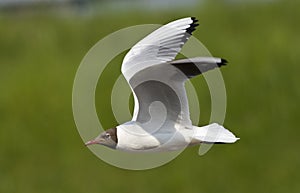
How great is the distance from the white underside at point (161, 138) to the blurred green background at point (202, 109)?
3717mm

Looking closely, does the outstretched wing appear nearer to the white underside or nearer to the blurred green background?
the white underside

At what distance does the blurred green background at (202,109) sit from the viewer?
830cm

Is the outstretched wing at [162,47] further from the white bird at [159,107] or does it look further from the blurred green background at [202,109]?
the blurred green background at [202,109]

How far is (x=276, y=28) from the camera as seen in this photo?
9.34 metres

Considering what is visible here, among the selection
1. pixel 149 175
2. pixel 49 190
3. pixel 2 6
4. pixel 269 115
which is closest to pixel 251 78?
pixel 269 115

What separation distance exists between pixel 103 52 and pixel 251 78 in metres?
1.17

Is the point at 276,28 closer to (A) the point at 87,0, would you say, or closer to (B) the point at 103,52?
(B) the point at 103,52

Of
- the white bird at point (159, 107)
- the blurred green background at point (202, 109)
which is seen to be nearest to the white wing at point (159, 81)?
the white bird at point (159, 107)

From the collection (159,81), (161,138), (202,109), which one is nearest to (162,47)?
(159,81)

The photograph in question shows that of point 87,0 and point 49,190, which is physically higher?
point 87,0

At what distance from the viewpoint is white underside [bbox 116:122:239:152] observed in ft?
13.4

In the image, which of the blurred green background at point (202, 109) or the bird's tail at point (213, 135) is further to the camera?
the blurred green background at point (202, 109)

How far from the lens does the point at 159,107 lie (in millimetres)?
4145

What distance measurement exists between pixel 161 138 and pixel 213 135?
18cm
